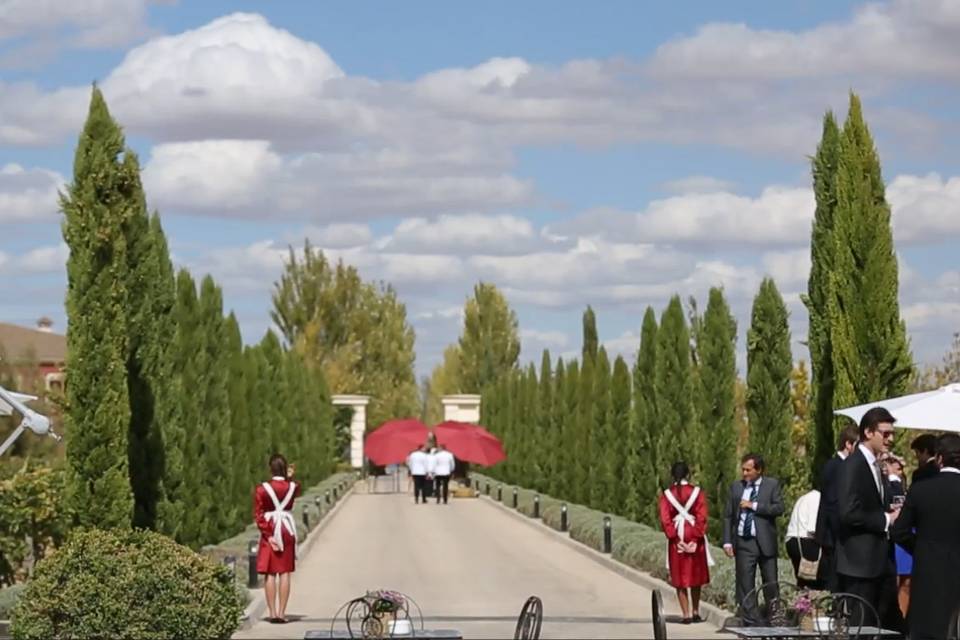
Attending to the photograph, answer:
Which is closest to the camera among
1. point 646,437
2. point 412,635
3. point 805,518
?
point 412,635

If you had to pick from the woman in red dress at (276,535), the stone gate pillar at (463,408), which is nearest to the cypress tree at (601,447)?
the woman in red dress at (276,535)

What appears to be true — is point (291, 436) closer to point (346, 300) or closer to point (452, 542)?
point (452, 542)

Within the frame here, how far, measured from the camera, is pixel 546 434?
54219 millimetres

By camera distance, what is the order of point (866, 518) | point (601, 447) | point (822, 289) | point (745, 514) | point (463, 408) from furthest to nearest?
point (463, 408)
point (601, 447)
point (822, 289)
point (745, 514)
point (866, 518)

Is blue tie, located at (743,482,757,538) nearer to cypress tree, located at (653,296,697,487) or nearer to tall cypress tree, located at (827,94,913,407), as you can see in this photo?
tall cypress tree, located at (827,94,913,407)

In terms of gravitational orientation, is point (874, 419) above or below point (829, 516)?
above

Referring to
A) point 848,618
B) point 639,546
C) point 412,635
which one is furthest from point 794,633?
point 639,546

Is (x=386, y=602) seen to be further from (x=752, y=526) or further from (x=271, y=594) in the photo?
(x=271, y=594)

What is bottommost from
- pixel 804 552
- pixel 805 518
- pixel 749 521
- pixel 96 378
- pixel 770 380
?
pixel 804 552

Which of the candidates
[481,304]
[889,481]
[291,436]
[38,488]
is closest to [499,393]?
[291,436]

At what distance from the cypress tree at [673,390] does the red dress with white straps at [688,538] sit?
41.5 ft

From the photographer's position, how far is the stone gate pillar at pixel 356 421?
3040 inches

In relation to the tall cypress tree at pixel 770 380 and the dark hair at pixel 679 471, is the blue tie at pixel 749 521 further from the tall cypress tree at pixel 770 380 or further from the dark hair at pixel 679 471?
the tall cypress tree at pixel 770 380

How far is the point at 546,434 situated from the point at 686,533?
34955 mm
